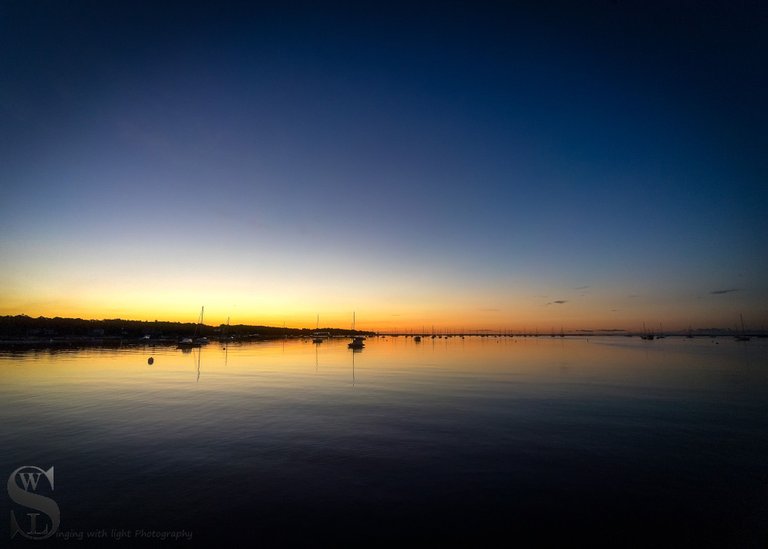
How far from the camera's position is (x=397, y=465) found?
1653 cm

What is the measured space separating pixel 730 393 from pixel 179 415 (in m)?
50.7

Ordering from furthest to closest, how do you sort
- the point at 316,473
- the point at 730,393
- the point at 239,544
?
the point at 730,393
the point at 316,473
the point at 239,544

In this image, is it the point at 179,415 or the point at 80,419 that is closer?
the point at 80,419

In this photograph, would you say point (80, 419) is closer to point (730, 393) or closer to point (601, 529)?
point (601, 529)

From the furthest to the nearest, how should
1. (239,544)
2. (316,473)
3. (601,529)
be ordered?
(316,473), (601,529), (239,544)

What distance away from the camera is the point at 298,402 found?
30.6m

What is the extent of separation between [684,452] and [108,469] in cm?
2848

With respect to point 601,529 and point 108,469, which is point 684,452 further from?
point 108,469

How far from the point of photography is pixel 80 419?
2388 centimetres

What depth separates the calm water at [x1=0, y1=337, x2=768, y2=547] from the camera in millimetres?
11602

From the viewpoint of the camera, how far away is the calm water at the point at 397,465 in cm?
1160

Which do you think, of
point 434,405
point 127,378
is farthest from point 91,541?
point 127,378

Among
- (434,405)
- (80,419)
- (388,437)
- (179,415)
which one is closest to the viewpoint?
(388,437)

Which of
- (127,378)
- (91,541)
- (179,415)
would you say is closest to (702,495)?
(91,541)
